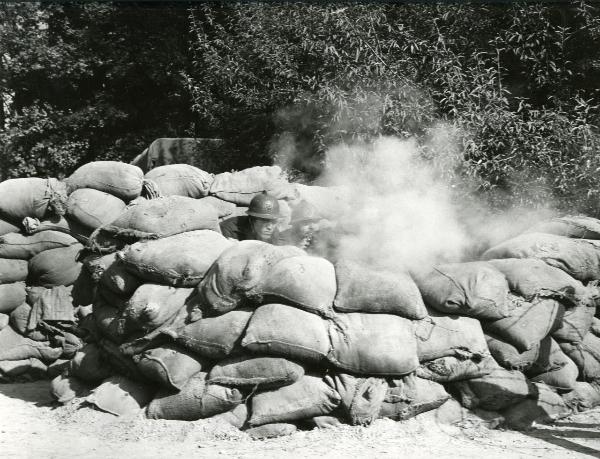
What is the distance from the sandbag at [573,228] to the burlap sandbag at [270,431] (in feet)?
8.92

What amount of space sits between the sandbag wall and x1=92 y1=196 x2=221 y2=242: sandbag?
11 mm

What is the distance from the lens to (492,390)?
431cm

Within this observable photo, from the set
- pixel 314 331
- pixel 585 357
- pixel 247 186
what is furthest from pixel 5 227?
pixel 585 357

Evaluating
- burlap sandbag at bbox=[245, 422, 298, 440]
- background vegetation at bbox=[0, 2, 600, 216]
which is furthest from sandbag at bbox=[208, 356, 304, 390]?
background vegetation at bbox=[0, 2, 600, 216]

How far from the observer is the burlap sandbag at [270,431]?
3.98 m

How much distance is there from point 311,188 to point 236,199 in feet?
2.44

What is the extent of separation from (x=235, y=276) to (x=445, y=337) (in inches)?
57.6

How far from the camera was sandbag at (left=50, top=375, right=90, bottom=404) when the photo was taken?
15.1ft

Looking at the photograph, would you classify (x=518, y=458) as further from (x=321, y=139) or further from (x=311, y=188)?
(x=321, y=139)

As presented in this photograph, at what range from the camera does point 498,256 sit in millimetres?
4965

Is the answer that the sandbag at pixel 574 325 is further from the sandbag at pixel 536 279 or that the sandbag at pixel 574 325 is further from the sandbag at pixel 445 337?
the sandbag at pixel 445 337

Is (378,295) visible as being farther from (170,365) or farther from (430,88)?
(430,88)

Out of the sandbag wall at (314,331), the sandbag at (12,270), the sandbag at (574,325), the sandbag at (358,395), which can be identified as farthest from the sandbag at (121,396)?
the sandbag at (574,325)

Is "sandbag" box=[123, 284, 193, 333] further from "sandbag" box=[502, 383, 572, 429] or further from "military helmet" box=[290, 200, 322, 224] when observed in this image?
"sandbag" box=[502, 383, 572, 429]
